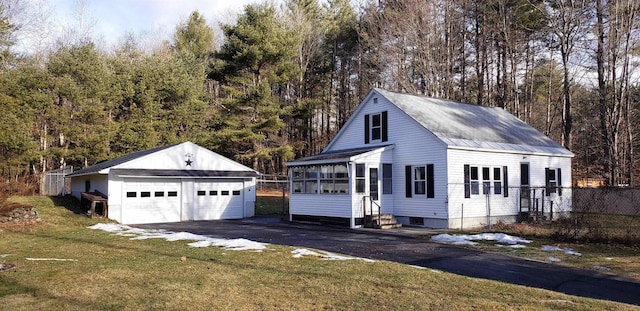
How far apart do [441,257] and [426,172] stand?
24.7ft

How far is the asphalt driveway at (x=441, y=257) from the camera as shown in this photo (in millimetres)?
8078

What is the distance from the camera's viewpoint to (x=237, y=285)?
24.0ft

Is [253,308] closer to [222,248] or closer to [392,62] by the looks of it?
[222,248]

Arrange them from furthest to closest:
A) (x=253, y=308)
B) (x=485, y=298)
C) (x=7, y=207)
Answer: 1. (x=7, y=207)
2. (x=485, y=298)
3. (x=253, y=308)

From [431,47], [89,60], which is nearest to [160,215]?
[89,60]

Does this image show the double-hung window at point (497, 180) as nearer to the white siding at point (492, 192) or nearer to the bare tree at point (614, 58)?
the white siding at point (492, 192)

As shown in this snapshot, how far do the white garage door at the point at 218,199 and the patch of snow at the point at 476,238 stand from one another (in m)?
12.3

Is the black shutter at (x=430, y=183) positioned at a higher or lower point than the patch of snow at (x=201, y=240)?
higher

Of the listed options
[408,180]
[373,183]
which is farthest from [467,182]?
[373,183]

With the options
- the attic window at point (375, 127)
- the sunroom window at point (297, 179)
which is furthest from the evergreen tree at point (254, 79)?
the attic window at point (375, 127)

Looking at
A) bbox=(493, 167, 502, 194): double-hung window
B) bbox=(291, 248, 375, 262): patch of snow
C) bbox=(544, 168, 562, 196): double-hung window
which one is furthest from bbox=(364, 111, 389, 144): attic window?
bbox=(291, 248, 375, 262): patch of snow

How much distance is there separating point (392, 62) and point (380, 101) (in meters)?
12.0

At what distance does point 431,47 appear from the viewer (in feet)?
101

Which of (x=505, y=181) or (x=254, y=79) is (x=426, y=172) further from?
(x=254, y=79)
